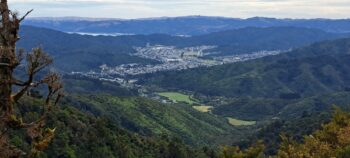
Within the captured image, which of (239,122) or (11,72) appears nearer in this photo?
(11,72)

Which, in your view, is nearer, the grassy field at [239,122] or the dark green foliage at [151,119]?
the dark green foliage at [151,119]

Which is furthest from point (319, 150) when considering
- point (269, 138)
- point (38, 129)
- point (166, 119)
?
point (166, 119)

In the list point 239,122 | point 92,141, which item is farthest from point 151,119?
point 92,141

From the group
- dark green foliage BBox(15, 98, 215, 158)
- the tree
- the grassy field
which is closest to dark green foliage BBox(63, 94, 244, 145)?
the grassy field

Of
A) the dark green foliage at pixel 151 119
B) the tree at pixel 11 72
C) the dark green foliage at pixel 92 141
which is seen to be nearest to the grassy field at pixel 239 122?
the dark green foliage at pixel 151 119

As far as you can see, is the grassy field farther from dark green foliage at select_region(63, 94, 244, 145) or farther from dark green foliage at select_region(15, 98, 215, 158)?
dark green foliage at select_region(15, 98, 215, 158)

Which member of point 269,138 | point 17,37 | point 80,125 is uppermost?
point 17,37

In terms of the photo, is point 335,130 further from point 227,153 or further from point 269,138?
point 269,138

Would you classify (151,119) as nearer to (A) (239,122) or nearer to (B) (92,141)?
(A) (239,122)

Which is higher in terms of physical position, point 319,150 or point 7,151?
point 7,151

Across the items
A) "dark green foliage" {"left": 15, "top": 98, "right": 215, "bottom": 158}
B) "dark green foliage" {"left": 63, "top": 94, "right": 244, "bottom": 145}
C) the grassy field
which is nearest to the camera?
"dark green foliage" {"left": 15, "top": 98, "right": 215, "bottom": 158}

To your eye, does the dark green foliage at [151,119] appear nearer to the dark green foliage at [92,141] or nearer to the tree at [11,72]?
the dark green foliage at [92,141]
